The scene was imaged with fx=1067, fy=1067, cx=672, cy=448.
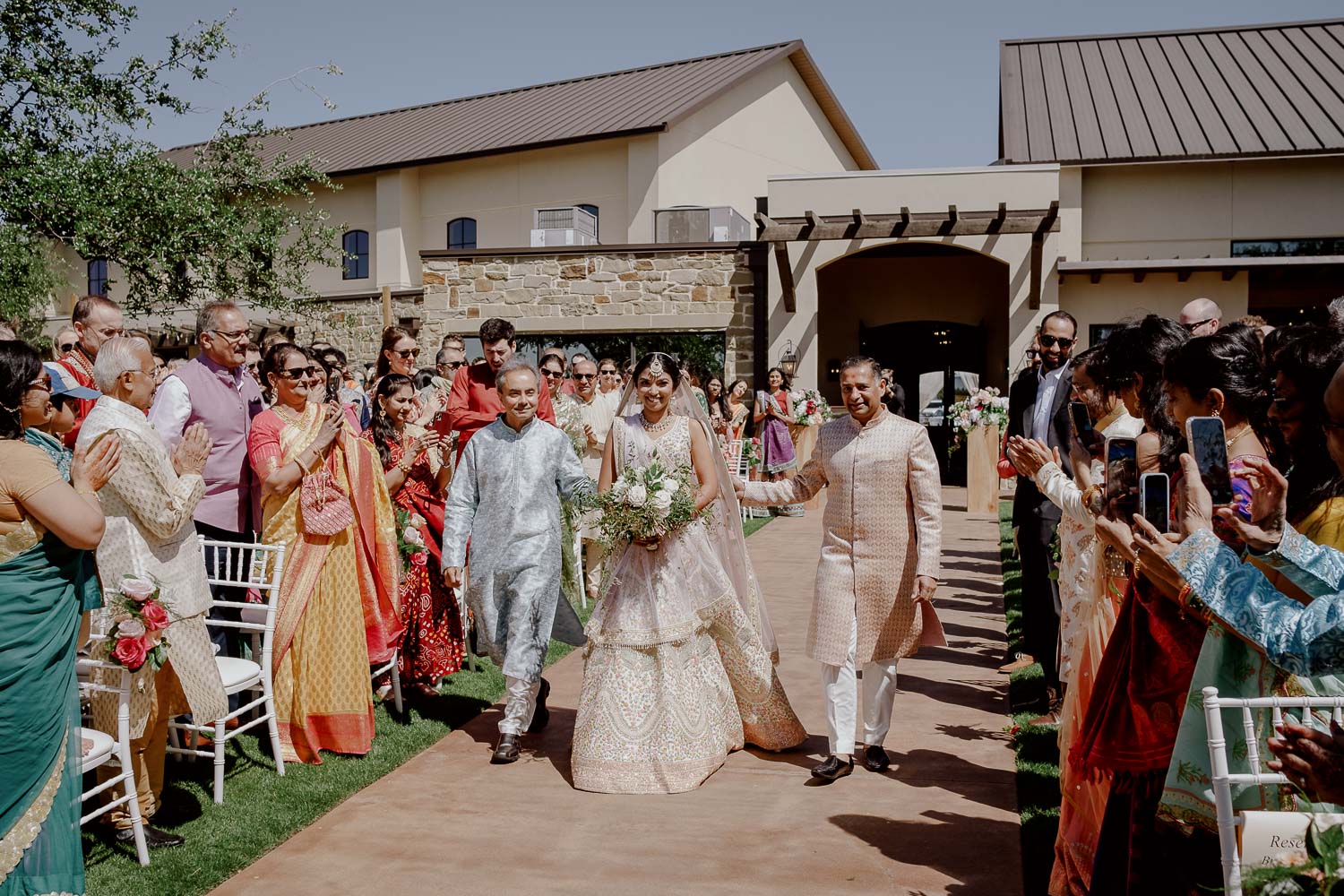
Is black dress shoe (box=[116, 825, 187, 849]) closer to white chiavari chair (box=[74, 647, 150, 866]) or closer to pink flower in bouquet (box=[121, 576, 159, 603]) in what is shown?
white chiavari chair (box=[74, 647, 150, 866])

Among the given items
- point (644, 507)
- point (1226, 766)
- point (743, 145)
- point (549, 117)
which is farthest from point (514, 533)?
point (549, 117)

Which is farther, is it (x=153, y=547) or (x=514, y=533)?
(x=514, y=533)

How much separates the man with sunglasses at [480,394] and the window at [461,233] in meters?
20.0

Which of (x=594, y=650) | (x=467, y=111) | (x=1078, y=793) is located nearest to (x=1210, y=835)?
(x=1078, y=793)

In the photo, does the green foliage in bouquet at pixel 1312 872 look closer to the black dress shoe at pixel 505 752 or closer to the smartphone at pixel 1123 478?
the smartphone at pixel 1123 478

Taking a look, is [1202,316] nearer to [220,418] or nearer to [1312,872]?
[1312,872]

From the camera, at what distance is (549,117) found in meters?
27.3

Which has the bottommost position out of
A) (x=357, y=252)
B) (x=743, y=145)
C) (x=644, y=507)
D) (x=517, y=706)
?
(x=517, y=706)

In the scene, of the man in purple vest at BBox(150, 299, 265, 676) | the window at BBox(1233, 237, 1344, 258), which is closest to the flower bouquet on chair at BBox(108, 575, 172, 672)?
the man in purple vest at BBox(150, 299, 265, 676)

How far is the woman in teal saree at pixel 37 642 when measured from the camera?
323 centimetres

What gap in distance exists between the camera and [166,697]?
4.54 meters

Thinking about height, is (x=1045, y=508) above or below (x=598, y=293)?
below

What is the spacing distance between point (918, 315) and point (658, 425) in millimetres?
17318

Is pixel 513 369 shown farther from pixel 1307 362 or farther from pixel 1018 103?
pixel 1018 103
